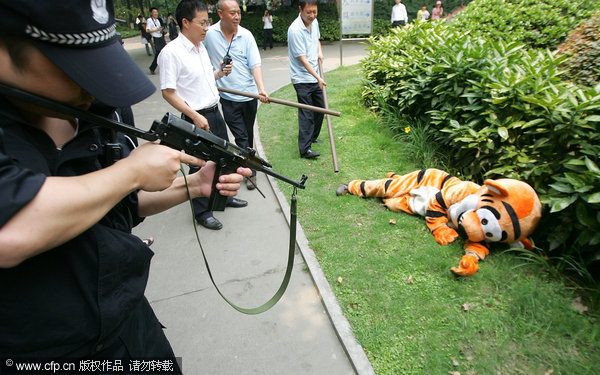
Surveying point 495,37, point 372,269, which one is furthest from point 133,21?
point 372,269

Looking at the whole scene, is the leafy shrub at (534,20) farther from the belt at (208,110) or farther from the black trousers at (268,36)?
the black trousers at (268,36)

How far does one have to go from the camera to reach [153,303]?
3.05 meters

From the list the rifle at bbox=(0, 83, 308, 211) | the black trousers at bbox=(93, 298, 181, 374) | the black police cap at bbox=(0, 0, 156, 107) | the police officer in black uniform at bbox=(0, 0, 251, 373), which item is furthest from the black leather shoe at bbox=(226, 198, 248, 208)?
the black police cap at bbox=(0, 0, 156, 107)

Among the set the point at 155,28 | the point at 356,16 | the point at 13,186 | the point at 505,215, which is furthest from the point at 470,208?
the point at 155,28

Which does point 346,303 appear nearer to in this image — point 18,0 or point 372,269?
point 372,269

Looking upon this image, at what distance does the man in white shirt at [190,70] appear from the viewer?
3512mm

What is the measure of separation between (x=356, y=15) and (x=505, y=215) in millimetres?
8702

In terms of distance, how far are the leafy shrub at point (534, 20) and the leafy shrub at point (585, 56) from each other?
1.84 metres

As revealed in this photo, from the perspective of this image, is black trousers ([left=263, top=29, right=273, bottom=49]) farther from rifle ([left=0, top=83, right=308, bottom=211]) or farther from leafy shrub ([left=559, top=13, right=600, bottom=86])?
rifle ([left=0, top=83, right=308, bottom=211])

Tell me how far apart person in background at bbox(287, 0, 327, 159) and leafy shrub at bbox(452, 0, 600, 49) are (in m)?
3.30

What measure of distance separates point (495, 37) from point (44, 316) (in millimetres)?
7750

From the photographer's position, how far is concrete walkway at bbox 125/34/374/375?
8.27 ft

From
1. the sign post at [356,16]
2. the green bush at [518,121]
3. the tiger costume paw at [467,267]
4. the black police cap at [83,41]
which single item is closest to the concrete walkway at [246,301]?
the tiger costume paw at [467,267]

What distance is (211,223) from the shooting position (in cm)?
404
